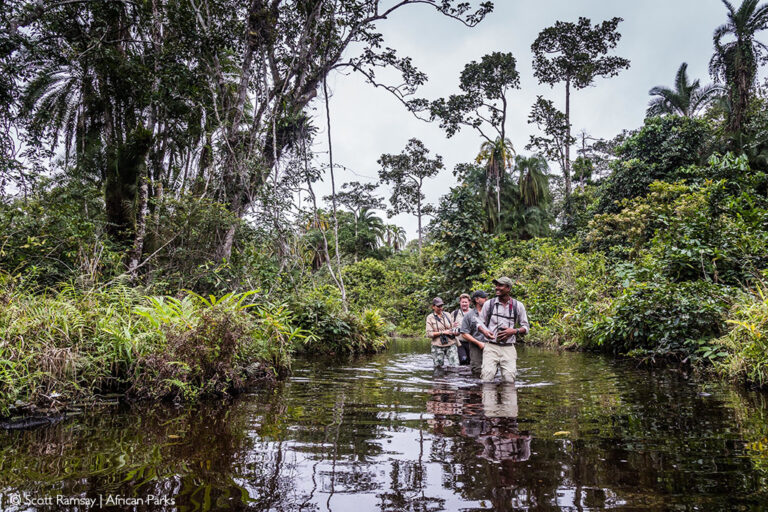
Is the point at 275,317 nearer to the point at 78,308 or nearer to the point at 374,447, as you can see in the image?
the point at 78,308

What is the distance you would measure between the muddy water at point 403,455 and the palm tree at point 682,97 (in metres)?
26.1

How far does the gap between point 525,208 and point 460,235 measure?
1272cm

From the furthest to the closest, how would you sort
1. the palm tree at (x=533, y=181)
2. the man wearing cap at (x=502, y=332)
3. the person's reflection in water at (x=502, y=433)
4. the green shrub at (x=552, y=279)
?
the palm tree at (x=533, y=181), the green shrub at (x=552, y=279), the man wearing cap at (x=502, y=332), the person's reflection in water at (x=502, y=433)

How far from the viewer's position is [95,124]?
1230 centimetres

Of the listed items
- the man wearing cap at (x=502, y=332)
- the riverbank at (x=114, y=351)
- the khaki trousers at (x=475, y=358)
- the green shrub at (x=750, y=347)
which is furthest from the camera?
the khaki trousers at (x=475, y=358)

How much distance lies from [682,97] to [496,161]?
1108 centimetres

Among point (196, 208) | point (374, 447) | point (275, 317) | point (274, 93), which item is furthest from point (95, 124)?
point (374, 447)

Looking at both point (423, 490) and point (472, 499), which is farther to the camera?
point (423, 490)

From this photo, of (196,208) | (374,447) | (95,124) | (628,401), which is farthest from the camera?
(95,124)

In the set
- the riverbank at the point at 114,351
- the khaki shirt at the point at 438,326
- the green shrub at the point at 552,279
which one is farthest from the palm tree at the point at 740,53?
the riverbank at the point at 114,351

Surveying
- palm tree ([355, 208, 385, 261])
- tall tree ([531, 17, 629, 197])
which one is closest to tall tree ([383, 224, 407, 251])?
palm tree ([355, 208, 385, 261])

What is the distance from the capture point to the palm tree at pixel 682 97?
24.0 meters

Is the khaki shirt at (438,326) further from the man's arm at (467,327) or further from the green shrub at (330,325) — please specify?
the green shrub at (330,325)

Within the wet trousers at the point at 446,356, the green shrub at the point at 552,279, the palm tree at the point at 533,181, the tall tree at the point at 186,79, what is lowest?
the wet trousers at the point at 446,356
